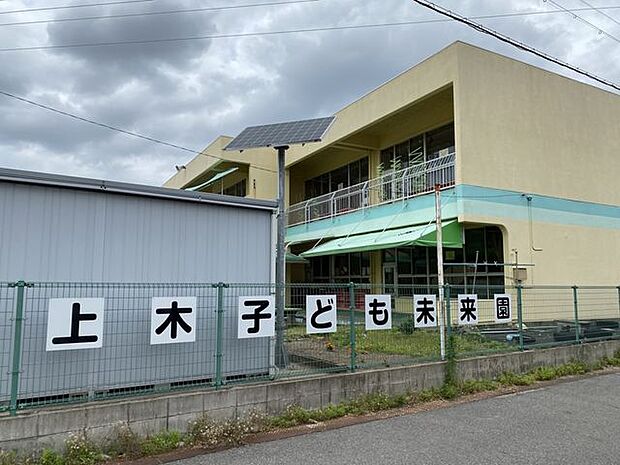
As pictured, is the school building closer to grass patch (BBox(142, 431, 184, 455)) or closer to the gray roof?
the gray roof

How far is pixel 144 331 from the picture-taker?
6574 mm

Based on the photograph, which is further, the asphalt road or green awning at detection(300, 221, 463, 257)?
green awning at detection(300, 221, 463, 257)

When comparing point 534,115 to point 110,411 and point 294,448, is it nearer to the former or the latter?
point 294,448

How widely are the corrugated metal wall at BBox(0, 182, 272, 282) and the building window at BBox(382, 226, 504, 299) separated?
25.4ft

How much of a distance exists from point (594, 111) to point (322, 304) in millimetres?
13897

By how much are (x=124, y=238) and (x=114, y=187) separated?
2.29ft

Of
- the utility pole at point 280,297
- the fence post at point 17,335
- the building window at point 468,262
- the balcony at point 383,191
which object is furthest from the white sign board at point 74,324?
the balcony at point 383,191

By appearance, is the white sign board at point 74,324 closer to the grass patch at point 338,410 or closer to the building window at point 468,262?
the grass patch at point 338,410

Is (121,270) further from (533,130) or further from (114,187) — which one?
(533,130)

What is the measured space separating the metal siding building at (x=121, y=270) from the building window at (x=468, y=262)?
25.9 feet

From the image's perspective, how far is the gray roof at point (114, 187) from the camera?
239 inches

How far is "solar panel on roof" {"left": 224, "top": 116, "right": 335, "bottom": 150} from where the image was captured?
997 cm

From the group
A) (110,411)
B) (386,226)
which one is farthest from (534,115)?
(110,411)

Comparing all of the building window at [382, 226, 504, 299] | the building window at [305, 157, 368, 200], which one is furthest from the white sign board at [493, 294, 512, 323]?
the building window at [305, 157, 368, 200]
